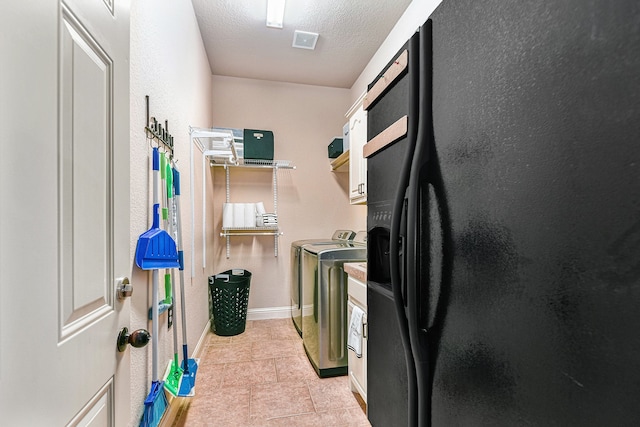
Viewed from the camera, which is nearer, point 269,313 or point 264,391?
point 264,391

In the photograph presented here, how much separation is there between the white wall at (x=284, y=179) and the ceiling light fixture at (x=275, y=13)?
1.16 m

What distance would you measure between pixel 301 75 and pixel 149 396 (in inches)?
133

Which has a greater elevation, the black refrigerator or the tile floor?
the black refrigerator

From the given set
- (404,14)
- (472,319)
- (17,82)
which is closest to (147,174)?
(17,82)

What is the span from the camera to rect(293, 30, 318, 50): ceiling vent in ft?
8.80

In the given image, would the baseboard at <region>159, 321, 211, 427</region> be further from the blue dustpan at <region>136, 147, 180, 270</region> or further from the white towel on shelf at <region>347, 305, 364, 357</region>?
the white towel on shelf at <region>347, 305, 364, 357</region>

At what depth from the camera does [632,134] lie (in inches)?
13.5

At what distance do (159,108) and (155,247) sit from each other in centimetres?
77

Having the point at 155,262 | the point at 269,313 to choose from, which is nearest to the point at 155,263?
the point at 155,262

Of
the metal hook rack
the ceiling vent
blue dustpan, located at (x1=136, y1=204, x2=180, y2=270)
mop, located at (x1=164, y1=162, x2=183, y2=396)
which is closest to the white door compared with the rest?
blue dustpan, located at (x1=136, y1=204, x2=180, y2=270)

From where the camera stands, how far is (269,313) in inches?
142

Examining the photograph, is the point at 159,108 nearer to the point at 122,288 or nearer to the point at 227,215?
the point at 122,288

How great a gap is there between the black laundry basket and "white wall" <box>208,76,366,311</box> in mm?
509

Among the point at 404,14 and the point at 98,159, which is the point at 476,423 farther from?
the point at 404,14
